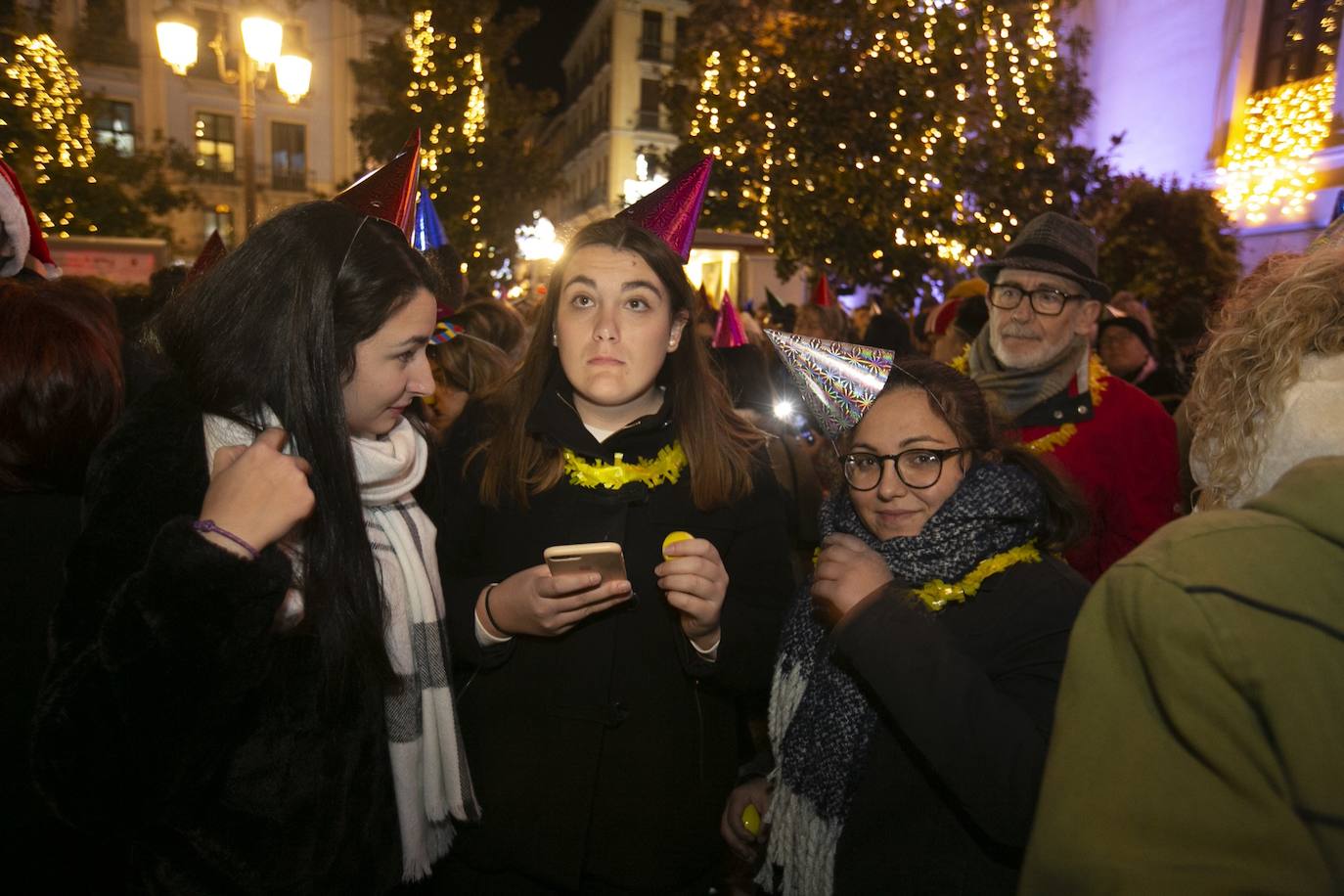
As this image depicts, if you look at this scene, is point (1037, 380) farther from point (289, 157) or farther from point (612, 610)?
point (289, 157)

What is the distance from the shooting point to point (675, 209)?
2.43 meters

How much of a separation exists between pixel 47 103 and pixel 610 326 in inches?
409

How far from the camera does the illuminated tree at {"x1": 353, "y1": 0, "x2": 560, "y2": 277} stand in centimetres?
1875

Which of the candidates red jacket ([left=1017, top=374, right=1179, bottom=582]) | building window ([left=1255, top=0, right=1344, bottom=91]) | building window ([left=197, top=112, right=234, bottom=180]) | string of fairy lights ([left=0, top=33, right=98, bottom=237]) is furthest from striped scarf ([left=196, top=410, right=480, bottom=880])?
building window ([left=197, top=112, right=234, bottom=180])

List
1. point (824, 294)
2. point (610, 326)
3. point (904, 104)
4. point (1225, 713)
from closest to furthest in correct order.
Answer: point (1225, 713) → point (610, 326) → point (824, 294) → point (904, 104)

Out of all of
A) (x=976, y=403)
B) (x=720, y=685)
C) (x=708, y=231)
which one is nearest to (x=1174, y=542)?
(x=976, y=403)

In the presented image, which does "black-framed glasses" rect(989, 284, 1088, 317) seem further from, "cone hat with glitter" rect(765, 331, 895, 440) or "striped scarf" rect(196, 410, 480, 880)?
"striped scarf" rect(196, 410, 480, 880)

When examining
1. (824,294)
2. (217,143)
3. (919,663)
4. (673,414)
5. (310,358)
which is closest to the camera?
(919,663)

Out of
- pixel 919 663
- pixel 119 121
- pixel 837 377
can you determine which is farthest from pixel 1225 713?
pixel 119 121

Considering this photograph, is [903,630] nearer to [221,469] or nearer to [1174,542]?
[1174,542]

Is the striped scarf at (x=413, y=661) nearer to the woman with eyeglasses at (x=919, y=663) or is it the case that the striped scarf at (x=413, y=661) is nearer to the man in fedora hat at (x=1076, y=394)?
the woman with eyeglasses at (x=919, y=663)

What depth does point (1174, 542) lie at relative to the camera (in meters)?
0.86

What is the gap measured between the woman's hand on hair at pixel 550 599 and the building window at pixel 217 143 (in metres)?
34.7

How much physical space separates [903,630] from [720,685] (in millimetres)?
709
